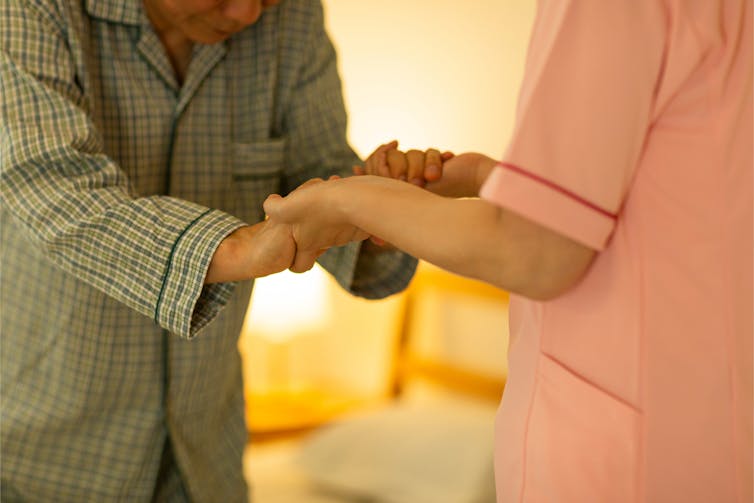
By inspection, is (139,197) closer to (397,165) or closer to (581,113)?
(397,165)

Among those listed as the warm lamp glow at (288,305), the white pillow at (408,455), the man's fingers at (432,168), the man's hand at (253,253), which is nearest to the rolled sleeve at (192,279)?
the man's hand at (253,253)

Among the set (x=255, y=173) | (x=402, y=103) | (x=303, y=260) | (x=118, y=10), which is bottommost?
(x=402, y=103)

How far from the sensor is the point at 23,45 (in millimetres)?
1167

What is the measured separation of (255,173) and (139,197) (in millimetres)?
280

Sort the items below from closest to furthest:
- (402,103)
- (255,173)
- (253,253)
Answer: (253,253) → (255,173) → (402,103)

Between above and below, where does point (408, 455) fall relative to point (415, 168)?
below

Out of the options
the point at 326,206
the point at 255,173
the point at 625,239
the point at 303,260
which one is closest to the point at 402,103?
the point at 255,173

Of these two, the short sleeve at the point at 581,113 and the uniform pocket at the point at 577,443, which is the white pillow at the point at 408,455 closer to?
the uniform pocket at the point at 577,443

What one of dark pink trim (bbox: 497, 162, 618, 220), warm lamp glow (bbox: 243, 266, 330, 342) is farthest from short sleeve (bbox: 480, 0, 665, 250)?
warm lamp glow (bbox: 243, 266, 330, 342)

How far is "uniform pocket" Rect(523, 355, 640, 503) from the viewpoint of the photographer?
799 millimetres

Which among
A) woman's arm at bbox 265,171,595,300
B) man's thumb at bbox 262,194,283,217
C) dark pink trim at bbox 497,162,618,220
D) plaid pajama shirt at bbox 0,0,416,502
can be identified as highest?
dark pink trim at bbox 497,162,618,220

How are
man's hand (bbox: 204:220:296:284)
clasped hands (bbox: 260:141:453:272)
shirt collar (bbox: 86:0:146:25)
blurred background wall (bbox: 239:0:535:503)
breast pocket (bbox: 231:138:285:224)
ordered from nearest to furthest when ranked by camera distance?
clasped hands (bbox: 260:141:453:272) < man's hand (bbox: 204:220:296:284) < shirt collar (bbox: 86:0:146:25) < breast pocket (bbox: 231:138:285:224) < blurred background wall (bbox: 239:0:535:503)

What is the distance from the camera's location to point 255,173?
144 cm

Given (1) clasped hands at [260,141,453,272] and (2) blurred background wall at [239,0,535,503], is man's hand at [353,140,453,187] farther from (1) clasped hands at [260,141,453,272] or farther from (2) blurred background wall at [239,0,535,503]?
(2) blurred background wall at [239,0,535,503]
